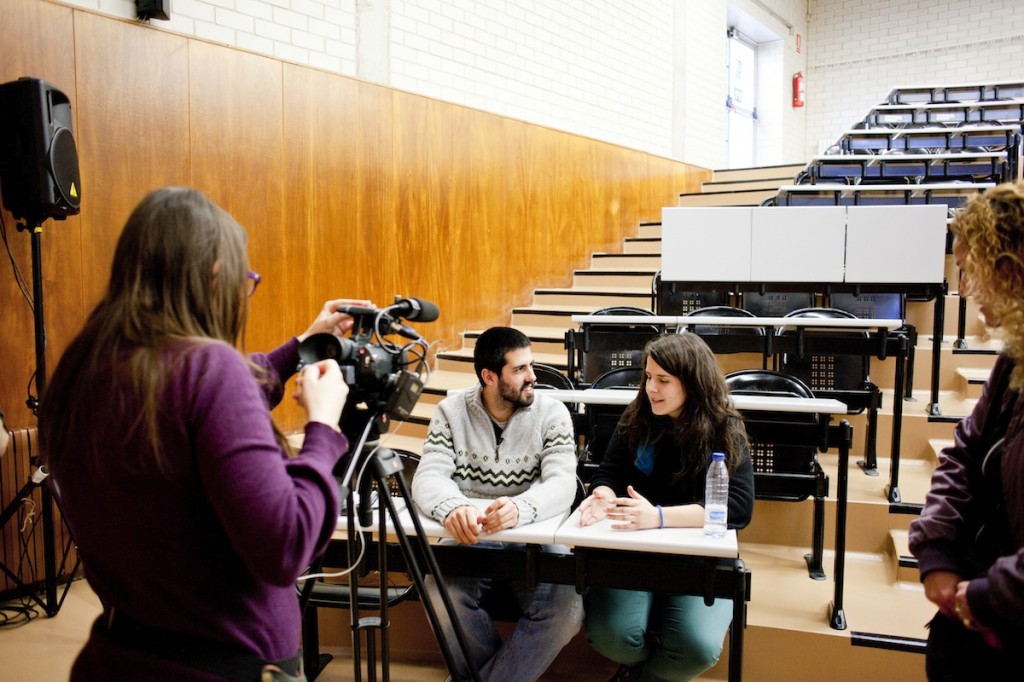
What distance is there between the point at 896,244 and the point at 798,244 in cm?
55

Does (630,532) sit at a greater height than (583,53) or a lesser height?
lesser

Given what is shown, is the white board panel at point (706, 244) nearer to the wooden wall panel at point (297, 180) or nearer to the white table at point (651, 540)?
the wooden wall panel at point (297, 180)

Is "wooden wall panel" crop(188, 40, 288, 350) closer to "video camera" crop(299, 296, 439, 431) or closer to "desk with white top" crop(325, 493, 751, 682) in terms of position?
"desk with white top" crop(325, 493, 751, 682)

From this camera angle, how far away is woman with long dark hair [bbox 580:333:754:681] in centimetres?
211

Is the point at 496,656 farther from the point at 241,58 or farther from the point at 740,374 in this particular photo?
the point at 241,58

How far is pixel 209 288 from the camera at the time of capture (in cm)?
100

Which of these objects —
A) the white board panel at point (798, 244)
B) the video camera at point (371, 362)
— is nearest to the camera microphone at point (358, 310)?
the video camera at point (371, 362)

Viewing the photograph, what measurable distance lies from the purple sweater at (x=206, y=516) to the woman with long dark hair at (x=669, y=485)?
1.16 metres

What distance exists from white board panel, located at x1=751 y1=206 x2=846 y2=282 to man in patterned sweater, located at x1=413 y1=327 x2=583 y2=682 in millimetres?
2995

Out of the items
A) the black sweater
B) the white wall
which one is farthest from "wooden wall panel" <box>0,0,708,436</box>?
the white wall

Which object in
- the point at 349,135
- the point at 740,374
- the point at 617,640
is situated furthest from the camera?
the point at 349,135

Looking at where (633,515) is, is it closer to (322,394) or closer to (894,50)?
(322,394)

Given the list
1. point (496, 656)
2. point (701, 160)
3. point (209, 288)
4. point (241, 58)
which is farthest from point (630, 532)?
point (701, 160)

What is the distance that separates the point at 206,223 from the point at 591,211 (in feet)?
20.4
